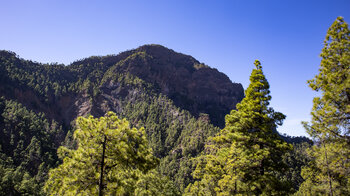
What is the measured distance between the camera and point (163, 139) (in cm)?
13888

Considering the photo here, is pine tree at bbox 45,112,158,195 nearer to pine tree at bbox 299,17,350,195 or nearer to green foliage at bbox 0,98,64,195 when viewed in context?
pine tree at bbox 299,17,350,195

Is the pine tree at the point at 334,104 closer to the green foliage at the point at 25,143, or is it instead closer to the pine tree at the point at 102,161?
the pine tree at the point at 102,161

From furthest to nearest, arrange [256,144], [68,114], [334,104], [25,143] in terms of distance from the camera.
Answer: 1. [68,114]
2. [25,143]
3. [256,144]
4. [334,104]

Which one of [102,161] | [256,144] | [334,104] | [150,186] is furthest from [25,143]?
[334,104]

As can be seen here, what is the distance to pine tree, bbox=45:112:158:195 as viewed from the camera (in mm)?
8250

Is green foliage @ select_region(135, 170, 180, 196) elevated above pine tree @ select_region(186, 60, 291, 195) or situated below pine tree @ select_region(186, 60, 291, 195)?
below

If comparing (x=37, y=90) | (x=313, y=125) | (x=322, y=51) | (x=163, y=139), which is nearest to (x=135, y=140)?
(x=313, y=125)

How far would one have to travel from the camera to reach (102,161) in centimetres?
835

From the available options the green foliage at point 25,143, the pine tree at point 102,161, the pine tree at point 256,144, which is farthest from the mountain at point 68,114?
the pine tree at point 256,144

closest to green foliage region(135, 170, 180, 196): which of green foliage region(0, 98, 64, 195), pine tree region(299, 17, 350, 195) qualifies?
pine tree region(299, 17, 350, 195)

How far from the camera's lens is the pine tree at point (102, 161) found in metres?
8.25

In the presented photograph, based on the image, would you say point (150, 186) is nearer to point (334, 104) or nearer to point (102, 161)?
point (102, 161)

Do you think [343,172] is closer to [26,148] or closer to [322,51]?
[322,51]

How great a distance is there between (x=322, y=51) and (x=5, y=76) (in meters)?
191
